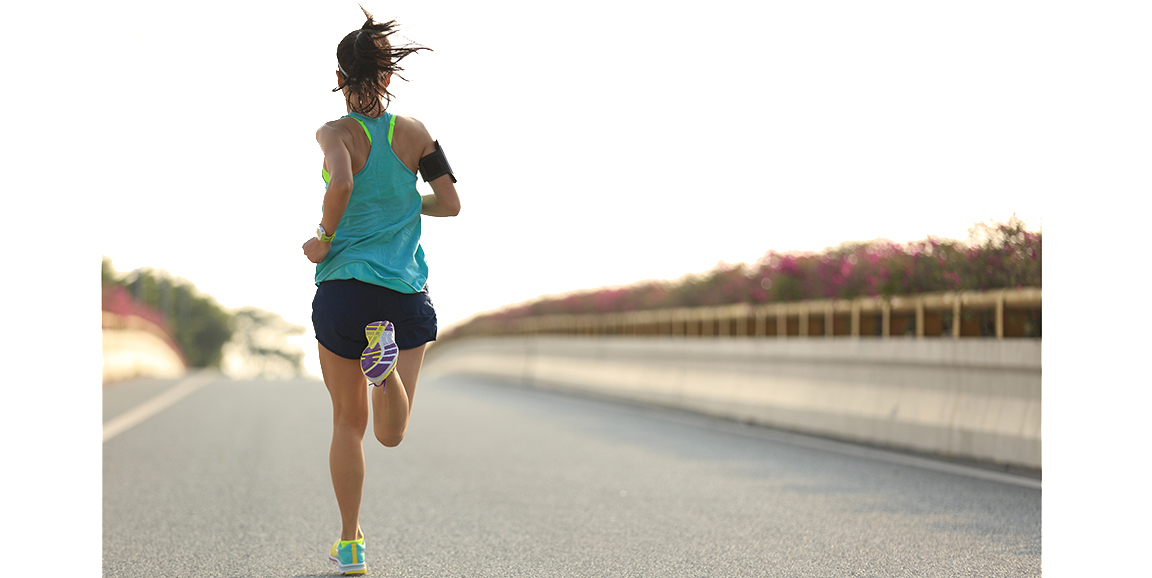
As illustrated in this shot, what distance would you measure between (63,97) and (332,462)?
74.9 inches

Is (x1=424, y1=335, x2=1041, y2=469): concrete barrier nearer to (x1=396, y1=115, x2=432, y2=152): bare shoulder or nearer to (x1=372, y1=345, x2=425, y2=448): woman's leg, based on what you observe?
(x1=372, y1=345, x2=425, y2=448): woman's leg

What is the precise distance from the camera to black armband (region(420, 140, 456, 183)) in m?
4.52

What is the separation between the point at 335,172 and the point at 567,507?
11.2ft

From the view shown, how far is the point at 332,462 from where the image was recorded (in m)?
4.66

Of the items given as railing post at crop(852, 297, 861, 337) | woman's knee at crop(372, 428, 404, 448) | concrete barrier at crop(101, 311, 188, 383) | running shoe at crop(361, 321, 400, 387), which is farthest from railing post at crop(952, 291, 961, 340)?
concrete barrier at crop(101, 311, 188, 383)

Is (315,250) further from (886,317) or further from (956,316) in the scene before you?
(886,317)

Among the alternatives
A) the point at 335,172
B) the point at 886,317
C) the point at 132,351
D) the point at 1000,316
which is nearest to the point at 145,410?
the point at 886,317

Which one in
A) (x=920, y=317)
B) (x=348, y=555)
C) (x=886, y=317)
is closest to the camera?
(x=348, y=555)

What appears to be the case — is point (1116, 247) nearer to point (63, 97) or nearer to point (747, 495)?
point (63, 97)

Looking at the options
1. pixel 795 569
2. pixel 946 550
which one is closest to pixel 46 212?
pixel 795 569

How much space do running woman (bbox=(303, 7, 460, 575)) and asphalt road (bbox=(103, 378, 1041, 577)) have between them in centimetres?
104

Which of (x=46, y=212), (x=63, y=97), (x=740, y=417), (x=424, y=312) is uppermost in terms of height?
(x=63, y=97)

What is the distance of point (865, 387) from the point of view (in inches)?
414

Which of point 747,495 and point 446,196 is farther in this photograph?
point 747,495
